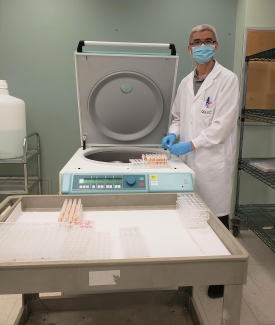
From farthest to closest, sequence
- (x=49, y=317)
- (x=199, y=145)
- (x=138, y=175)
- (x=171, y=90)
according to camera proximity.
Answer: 1. (x=171, y=90)
2. (x=199, y=145)
3. (x=138, y=175)
4. (x=49, y=317)

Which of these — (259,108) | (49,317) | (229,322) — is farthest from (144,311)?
(259,108)

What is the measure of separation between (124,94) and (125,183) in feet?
2.37

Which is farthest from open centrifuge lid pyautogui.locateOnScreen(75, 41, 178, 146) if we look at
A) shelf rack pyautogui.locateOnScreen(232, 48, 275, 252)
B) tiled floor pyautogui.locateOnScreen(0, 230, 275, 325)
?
tiled floor pyautogui.locateOnScreen(0, 230, 275, 325)

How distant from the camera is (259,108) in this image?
2615 mm

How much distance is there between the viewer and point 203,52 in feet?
5.88

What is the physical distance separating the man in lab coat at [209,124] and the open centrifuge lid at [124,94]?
0.54 feet

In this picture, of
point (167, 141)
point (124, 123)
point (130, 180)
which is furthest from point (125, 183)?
point (124, 123)

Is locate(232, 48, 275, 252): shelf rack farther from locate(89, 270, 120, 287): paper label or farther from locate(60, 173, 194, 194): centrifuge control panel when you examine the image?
locate(89, 270, 120, 287): paper label

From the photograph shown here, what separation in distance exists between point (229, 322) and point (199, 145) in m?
1.06

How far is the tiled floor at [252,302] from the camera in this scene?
66.9 inches

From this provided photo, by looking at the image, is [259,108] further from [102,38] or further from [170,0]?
[102,38]

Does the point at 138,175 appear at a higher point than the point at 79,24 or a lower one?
lower

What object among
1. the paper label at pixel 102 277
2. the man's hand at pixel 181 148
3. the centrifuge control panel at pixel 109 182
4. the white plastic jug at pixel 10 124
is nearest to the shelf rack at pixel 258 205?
the man's hand at pixel 181 148

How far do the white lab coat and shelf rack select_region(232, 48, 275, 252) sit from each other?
0.51 m
